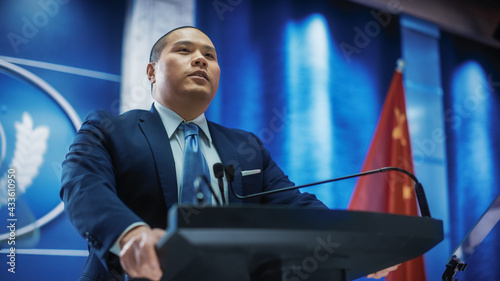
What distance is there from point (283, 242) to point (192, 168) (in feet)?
1.89

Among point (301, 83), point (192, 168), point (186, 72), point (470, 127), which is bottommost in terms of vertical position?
point (192, 168)

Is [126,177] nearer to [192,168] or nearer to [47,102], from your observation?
[192,168]

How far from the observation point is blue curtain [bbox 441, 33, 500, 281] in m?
3.49

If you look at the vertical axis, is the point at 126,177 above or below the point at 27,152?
below

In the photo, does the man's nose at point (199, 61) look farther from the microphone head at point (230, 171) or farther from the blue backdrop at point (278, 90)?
the blue backdrop at point (278, 90)

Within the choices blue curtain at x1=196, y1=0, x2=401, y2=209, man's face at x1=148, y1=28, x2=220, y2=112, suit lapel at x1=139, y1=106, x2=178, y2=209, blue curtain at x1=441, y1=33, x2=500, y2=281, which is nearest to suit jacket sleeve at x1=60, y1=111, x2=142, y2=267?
suit lapel at x1=139, y1=106, x2=178, y2=209

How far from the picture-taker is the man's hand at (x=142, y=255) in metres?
0.81

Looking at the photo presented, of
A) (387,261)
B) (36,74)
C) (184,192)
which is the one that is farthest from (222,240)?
(36,74)

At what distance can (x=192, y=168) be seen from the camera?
4.45ft

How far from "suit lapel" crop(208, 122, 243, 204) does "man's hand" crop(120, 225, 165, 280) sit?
0.58 metres

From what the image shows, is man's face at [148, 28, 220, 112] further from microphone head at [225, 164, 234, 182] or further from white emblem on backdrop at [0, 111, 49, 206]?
white emblem on backdrop at [0, 111, 49, 206]

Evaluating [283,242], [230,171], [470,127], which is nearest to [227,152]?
[230,171]

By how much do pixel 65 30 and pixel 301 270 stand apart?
196 cm

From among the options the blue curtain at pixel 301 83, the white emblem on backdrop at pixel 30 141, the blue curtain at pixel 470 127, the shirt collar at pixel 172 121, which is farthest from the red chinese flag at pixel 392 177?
the white emblem on backdrop at pixel 30 141
